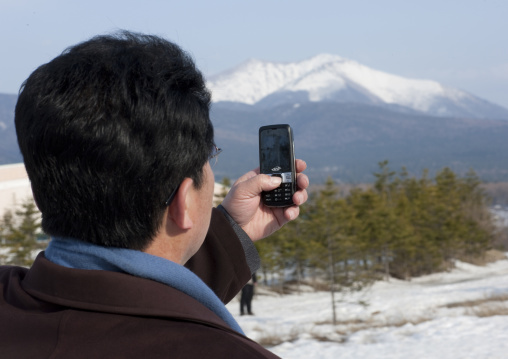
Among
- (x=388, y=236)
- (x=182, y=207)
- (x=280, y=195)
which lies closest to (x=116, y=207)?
(x=182, y=207)

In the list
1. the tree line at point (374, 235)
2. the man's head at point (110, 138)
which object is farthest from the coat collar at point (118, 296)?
the tree line at point (374, 235)

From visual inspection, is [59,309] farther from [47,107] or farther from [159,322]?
[47,107]

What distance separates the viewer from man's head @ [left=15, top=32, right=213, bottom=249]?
1.10m

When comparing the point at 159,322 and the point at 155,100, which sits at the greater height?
the point at 155,100

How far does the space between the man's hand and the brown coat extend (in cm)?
108

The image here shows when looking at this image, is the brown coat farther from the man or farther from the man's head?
the man's head

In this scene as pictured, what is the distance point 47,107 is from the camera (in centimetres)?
112

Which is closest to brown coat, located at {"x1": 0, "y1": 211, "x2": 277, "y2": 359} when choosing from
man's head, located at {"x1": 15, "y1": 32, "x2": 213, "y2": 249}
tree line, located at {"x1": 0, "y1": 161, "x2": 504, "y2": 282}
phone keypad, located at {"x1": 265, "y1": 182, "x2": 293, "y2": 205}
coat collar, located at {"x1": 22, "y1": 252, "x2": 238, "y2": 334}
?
coat collar, located at {"x1": 22, "y1": 252, "x2": 238, "y2": 334}

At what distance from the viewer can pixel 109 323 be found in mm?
1000

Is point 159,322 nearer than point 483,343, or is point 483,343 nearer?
point 159,322

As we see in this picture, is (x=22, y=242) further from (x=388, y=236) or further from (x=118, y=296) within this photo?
(x=118, y=296)

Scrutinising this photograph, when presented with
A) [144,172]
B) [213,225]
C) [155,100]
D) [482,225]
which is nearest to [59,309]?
[144,172]

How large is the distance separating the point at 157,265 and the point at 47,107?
0.36 meters

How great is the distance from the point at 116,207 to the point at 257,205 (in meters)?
1.10
